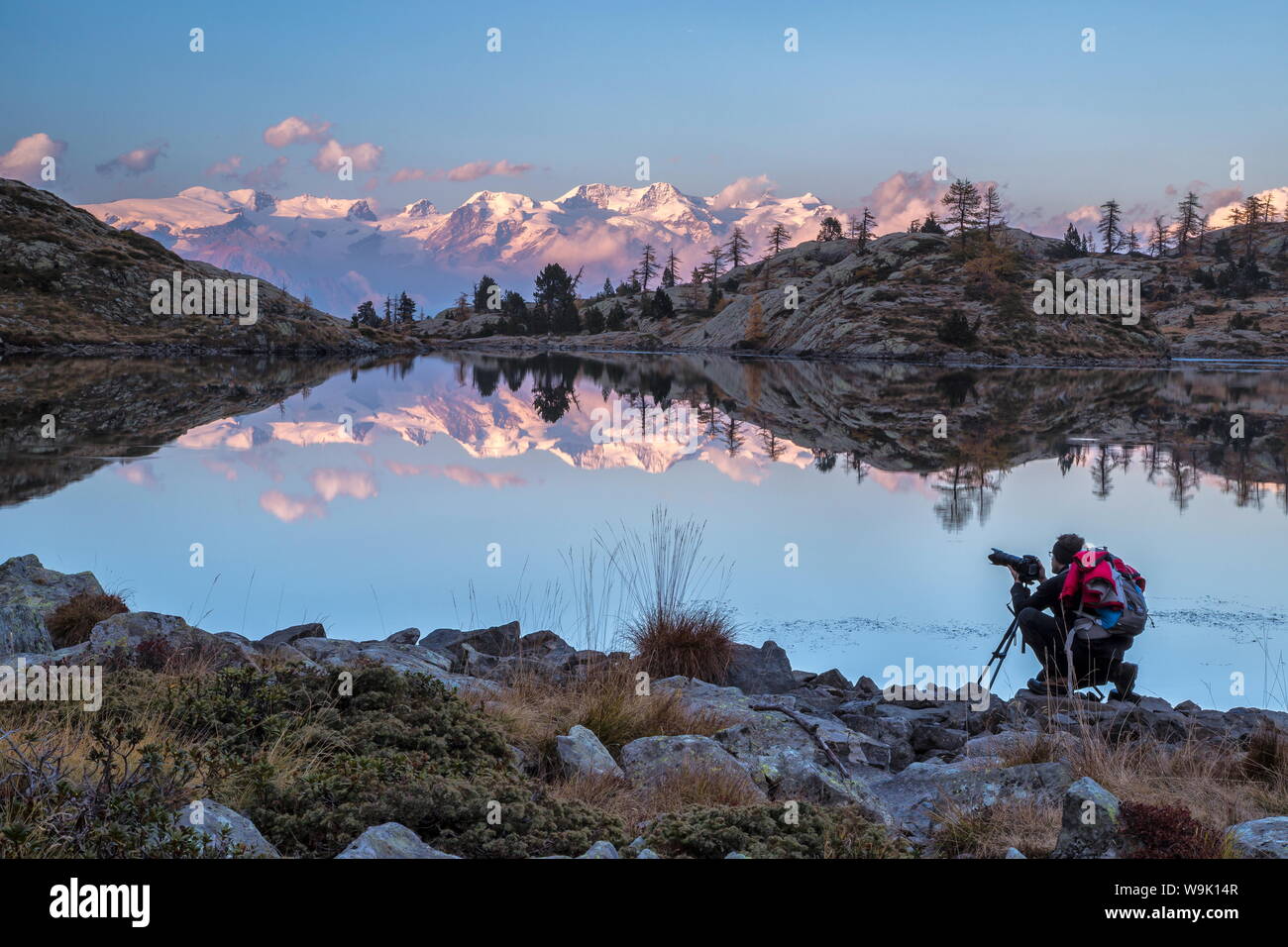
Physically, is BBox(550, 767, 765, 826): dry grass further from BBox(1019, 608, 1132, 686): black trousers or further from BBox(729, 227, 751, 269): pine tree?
BBox(729, 227, 751, 269): pine tree

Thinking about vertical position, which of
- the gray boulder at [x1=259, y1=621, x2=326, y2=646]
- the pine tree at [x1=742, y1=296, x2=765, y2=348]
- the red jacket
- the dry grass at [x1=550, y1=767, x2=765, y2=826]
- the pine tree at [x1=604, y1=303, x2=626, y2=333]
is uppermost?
the pine tree at [x1=604, y1=303, x2=626, y2=333]

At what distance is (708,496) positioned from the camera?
2445 centimetres

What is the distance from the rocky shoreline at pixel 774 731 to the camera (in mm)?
6195

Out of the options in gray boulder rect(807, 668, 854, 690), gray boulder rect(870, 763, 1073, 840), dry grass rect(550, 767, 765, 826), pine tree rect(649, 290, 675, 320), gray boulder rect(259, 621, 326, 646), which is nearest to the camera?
dry grass rect(550, 767, 765, 826)

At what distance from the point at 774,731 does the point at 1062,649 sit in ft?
16.9

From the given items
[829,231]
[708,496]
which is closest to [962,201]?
[829,231]

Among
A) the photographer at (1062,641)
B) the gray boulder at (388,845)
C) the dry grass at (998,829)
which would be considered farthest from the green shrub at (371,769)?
the photographer at (1062,641)

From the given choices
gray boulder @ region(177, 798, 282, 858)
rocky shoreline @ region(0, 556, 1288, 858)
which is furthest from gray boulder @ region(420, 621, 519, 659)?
gray boulder @ region(177, 798, 282, 858)

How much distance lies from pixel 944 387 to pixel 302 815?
5601cm

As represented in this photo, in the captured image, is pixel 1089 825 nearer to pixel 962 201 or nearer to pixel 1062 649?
pixel 1062 649

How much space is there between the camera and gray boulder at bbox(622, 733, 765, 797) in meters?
7.61

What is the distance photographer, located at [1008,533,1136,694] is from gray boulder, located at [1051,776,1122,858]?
18.9 feet

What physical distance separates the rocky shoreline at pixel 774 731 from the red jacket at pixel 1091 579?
3.96ft
